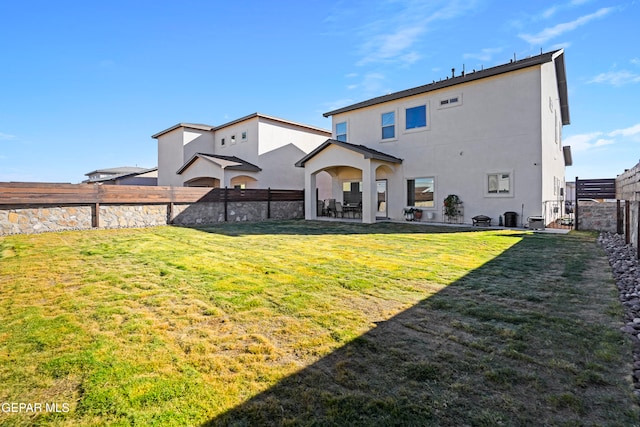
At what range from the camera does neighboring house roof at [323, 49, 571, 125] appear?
12.8 meters

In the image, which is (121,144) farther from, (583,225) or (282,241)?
(583,225)

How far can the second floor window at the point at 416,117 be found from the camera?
52.1 ft

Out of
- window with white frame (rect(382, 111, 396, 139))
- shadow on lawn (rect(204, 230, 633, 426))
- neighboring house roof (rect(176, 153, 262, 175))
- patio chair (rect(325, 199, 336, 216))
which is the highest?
window with white frame (rect(382, 111, 396, 139))

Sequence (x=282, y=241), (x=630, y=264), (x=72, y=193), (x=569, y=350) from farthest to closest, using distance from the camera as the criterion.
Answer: (x=72, y=193) < (x=282, y=241) < (x=630, y=264) < (x=569, y=350)

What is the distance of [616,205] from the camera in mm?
11766

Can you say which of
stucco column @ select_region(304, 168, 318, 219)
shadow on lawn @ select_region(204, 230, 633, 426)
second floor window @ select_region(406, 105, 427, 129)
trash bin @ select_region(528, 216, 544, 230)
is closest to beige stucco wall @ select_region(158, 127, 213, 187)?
stucco column @ select_region(304, 168, 318, 219)

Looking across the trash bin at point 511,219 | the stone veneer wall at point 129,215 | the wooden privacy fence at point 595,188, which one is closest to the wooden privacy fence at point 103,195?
the stone veneer wall at point 129,215

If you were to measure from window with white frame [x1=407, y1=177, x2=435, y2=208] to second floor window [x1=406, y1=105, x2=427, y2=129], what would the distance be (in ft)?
8.94

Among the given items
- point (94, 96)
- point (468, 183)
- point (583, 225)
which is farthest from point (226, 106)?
point (583, 225)

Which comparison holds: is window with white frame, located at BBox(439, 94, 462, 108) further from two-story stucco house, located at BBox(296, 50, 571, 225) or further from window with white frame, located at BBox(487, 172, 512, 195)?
window with white frame, located at BBox(487, 172, 512, 195)

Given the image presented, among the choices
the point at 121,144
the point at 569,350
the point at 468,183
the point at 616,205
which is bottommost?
the point at 569,350

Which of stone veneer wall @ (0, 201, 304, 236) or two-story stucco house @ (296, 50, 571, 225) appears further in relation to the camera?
two-story stucco house @ (296, 50, 571, 225)

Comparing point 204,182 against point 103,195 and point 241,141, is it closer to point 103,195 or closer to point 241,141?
point 241,141

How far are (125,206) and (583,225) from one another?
61.7ft
